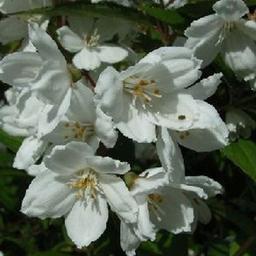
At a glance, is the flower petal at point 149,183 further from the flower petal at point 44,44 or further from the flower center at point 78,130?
the flower petal at point 44,44

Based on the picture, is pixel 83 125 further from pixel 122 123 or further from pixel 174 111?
pixel 174 111

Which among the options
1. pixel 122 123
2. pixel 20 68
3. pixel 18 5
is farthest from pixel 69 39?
pixel 122 123

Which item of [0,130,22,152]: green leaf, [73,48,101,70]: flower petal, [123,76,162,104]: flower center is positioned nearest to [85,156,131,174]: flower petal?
[123,76,162,104]: flower center

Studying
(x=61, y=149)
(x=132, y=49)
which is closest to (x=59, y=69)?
(x=61, y=149)

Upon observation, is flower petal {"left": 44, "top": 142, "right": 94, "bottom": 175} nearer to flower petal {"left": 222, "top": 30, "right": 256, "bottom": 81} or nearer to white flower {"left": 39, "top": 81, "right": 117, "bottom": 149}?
white flower {"left": 39, "top": 81, "right": 117, "bottom": 149}

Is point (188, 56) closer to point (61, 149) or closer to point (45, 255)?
point (61, 149)

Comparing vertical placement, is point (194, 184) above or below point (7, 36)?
below
